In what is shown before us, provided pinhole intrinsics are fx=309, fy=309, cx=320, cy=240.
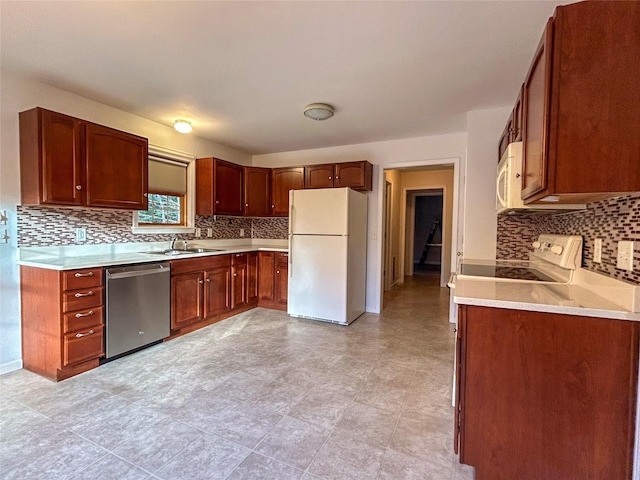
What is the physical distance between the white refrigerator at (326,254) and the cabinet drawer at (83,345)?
6.64 ft

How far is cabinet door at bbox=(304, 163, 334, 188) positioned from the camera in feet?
13.6

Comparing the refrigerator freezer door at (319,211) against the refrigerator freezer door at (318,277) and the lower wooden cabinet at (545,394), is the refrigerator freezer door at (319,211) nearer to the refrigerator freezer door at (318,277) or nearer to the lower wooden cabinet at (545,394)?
the refrigerator freezer door at (318,277)

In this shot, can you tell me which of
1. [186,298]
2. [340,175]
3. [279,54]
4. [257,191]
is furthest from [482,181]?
[186,298]

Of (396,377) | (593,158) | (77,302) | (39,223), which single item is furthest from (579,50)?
(39,223)

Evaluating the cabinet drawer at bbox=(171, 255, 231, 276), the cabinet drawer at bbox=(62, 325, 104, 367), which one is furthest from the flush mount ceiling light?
the cabinet drawer at bbox=(62, 325, 104, 367)

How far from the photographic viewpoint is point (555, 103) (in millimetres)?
1165

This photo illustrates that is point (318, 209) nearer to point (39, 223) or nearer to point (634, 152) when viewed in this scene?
point (39, 223)

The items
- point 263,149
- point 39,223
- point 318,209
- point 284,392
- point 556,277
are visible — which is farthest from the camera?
point 263,149

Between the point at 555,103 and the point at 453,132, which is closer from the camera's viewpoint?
the point at 555,103

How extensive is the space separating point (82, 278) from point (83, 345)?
1.70ft

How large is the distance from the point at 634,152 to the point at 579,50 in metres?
0.42

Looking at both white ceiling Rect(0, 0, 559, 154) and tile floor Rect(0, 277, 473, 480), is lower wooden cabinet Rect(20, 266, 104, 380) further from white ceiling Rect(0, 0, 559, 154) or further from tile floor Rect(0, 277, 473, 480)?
white ceiling Rect(0, 0, 559, 154)

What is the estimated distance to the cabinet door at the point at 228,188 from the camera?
3994 millimetres

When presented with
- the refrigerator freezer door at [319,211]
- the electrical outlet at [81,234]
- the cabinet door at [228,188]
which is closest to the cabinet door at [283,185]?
the cabinet door at [228,188]
